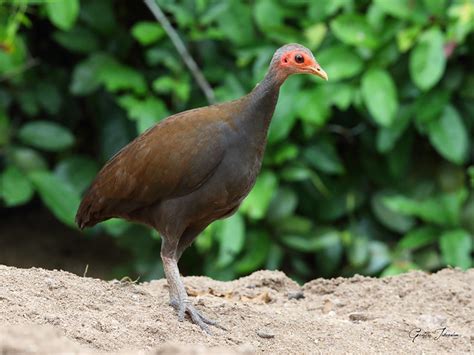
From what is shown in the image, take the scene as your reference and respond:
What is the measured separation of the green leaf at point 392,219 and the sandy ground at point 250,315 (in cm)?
214

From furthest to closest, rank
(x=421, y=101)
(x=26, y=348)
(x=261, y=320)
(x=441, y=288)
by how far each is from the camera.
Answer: (x=421, y=101), (x=441, y=288), (x=261, y=320), (x=26, y=348)

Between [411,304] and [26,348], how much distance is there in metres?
2.92

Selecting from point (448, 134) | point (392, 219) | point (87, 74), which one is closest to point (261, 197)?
point (392, 219)

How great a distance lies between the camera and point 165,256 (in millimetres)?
5184

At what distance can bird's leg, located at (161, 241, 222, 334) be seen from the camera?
4863 mm

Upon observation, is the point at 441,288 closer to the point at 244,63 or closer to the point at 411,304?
the point at 411,304

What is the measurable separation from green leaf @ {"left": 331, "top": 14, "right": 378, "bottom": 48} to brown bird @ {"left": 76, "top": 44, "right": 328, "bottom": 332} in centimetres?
259

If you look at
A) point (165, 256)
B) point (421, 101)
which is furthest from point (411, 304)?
point (421, 101)

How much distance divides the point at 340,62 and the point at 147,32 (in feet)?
4.88

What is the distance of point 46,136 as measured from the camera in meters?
8.33

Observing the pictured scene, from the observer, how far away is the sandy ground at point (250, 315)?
13.8 ft

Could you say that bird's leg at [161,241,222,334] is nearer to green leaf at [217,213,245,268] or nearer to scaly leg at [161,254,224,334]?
scaly leg at [161,254,224,334]

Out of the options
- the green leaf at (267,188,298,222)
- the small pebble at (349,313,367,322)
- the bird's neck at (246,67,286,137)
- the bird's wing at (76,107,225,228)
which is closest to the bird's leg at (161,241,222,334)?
the bird's wing at (76,107,225,228)

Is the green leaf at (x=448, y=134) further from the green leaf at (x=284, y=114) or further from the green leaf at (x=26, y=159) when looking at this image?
the green leaf at (x=26, y=159)
